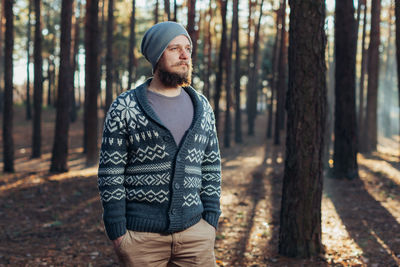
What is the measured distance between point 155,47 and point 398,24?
19.4 feet

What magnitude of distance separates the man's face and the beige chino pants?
988 millimetres

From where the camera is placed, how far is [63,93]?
14.5 meters

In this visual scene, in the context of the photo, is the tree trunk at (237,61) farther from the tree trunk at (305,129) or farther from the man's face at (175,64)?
the man's face at (175,64)

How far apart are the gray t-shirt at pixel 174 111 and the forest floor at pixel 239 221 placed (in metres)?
4.01

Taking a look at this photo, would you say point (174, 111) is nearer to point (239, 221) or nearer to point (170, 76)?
point (170, 76)

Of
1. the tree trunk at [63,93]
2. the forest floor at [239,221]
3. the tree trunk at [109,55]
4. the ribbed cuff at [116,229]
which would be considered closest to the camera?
the ribbed cuff at [116,229]

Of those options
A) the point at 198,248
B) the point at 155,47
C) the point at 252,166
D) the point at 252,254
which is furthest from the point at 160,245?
the point at 252,166

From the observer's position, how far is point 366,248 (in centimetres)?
699

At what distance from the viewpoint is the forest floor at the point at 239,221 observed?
264 inches

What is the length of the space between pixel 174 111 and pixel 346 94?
1055 cm

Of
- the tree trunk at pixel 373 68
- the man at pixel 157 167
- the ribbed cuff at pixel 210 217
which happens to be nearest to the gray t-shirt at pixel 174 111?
the man at pixel 157 167

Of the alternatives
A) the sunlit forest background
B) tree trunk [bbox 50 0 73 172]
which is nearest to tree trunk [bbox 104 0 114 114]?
the sunlit forest background

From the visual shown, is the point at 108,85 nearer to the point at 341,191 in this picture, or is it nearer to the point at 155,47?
the point at 341,191

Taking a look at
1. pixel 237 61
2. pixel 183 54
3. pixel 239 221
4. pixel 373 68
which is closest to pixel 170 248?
pixel 183 54
